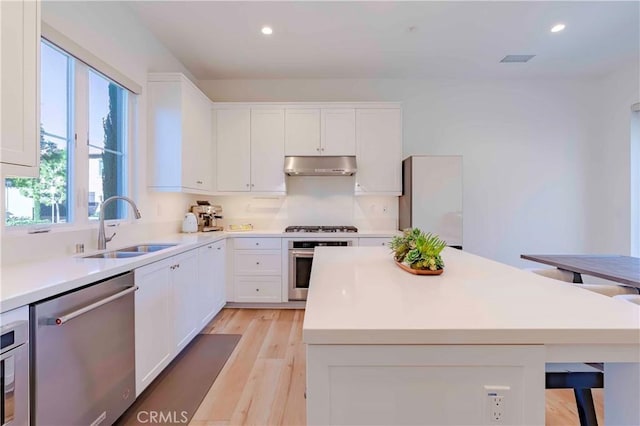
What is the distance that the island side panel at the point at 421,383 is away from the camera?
0.77m

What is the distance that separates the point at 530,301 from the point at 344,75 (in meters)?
3.51

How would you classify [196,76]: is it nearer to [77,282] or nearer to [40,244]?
[40,244]

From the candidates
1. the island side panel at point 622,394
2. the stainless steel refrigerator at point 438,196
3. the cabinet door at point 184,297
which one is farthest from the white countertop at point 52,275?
the stainless steel refrigerator at point 438,196

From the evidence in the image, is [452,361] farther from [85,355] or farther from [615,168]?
[615,168]

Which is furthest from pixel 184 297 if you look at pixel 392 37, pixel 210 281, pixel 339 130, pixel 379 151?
pixel 392 37

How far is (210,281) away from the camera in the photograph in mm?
2912

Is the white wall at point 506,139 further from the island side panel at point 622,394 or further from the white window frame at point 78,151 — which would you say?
the island side panel at point 622,394

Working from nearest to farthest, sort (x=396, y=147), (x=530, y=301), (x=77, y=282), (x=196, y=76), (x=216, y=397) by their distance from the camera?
(x=530, y=301)
(x=77, y=282)
(x=216, y=397)
(x=396, y=147)
(x=196, y=76)

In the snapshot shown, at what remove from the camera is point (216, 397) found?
189 cm

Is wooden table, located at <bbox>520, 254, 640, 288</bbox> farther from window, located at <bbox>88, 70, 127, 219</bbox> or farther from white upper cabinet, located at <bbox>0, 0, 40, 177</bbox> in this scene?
window, located at <bbox>88, 70, 127, 219</bbox>

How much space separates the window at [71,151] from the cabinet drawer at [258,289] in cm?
144

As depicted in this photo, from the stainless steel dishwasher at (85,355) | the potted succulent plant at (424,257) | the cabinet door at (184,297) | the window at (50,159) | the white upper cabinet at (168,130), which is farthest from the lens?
the white upper cabinet at (168,130)

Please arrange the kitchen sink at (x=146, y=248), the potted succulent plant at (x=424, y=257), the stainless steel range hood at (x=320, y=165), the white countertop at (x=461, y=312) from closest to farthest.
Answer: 1. the white countertop at (x=461, y=312)
2. the potted succulent plant at (x=424, y=257)
3. the kitchen sink at (x=146, y=248)
4. the stainless steel range hood at (x=320, y=165)

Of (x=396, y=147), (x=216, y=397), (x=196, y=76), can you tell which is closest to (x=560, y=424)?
(x=216, y=397)
